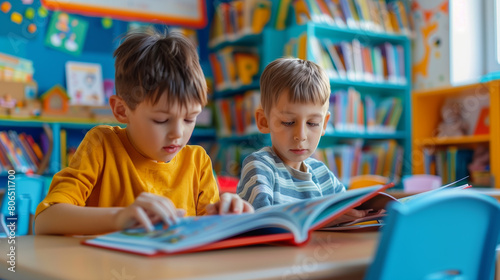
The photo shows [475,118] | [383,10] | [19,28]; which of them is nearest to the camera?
[475,118]

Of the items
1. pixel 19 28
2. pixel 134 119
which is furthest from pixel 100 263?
pixel 19 28

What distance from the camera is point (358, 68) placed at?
3887 millimetres

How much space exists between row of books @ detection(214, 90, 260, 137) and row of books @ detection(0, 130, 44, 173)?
4.44 ft

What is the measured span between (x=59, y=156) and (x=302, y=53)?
1.79m

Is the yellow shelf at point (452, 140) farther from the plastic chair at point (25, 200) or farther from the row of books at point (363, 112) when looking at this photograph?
the plastic chair at point (25, 200)

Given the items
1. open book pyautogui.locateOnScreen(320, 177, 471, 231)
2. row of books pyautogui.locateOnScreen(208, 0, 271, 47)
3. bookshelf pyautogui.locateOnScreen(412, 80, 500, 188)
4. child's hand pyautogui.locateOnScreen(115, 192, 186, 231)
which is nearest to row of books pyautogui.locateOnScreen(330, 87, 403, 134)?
bookshelf pyautogui.locateOnScreen(412, 80, 500, 188)

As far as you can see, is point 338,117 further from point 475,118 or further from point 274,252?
point 274,252

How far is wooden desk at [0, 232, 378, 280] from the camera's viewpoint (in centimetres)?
52

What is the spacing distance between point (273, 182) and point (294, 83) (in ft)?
0.77

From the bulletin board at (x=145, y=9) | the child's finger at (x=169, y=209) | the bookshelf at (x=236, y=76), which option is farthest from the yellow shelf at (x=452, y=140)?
the child's finger at (x=169, y=209)

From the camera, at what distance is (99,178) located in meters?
1.03

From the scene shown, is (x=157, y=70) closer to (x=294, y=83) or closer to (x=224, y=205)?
(x=224, y=205)

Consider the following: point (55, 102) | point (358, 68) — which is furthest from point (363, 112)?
point (55, 102)

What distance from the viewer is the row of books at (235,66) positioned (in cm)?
398
